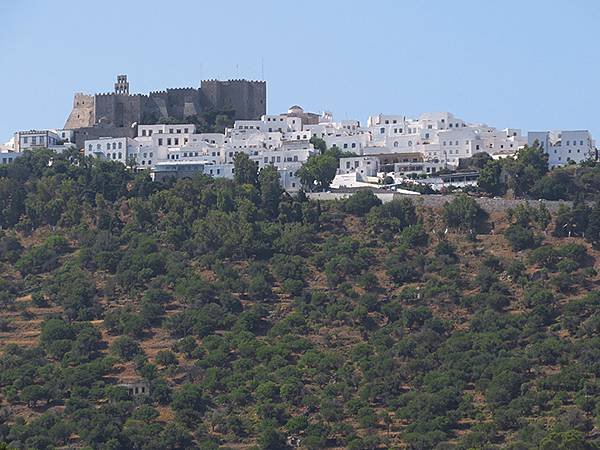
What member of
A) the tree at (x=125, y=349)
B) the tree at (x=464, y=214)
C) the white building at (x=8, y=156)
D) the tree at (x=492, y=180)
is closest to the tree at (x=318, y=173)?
the tree at (x=492, y=180)

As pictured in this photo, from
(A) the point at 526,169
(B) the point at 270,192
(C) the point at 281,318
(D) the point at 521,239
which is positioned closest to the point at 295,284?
(C) the point at 281,318

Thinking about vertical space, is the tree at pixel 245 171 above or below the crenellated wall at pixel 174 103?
below

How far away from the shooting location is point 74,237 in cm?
8556

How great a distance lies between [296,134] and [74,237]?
1359cm

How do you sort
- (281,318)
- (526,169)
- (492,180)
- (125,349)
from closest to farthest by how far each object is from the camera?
(125,349) → (281,318) → (526,169) → (492,180)

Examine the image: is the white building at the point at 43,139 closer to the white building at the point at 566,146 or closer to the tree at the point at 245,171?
the tree at the point at 245,171

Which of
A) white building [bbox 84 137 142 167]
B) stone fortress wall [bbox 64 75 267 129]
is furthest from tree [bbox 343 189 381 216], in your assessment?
stone fortress wall [bbox 64 75 267 129]

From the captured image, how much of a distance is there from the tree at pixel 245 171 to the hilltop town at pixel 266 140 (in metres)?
1.85

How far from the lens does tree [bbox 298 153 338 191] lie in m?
89.5

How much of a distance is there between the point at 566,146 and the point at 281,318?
631 inches

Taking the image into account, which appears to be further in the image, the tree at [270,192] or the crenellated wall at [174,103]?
the crenellated wall at [174,103]

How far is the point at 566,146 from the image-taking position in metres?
90.8

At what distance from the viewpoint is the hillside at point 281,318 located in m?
70.9

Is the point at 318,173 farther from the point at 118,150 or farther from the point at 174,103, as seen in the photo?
the point at 174,103
